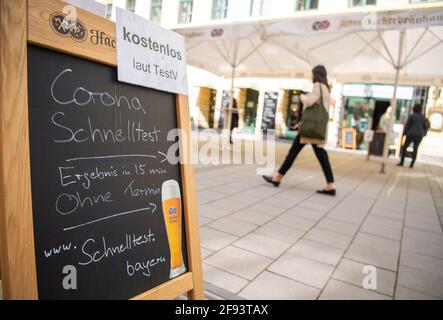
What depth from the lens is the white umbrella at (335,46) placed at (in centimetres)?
469

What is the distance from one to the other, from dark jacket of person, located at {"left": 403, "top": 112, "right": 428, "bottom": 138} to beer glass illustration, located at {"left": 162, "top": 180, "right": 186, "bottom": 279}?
32.6 ft

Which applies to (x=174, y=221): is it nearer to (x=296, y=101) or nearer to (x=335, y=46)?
(x=335, y=46)

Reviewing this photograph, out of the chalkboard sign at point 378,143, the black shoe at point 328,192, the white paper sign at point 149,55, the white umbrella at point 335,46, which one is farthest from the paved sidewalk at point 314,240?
the chalkboard sign at point 378,143

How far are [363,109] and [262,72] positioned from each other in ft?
28.2

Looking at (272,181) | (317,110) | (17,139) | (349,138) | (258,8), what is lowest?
(272,181)

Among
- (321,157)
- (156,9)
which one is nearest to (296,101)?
(321,157)

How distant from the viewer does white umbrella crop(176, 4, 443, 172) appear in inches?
185

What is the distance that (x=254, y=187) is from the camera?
16.5 feet

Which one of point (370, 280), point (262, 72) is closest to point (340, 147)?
point (262, 72)

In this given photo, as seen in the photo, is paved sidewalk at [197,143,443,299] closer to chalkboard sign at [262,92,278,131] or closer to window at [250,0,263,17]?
window at [250,0,263,17]

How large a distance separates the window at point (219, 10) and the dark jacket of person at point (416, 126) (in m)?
6.41

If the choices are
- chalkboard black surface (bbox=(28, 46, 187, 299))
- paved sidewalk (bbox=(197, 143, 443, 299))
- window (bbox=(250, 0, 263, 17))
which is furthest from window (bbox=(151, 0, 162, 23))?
window (bbox=(250, 0, 263, 17))

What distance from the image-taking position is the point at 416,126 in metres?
9.41

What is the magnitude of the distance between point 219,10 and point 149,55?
16.8ft
